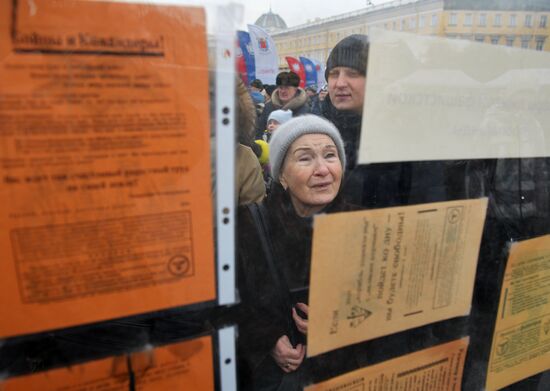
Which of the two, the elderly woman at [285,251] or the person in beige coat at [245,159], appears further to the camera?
the elderly woman at [285,251]

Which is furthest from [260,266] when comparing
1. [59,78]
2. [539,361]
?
[539,361]

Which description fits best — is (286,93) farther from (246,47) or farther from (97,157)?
(97,157)

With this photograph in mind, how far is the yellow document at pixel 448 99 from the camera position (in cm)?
90

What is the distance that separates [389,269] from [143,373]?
0.66 meters

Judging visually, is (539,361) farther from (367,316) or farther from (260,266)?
(260,266)

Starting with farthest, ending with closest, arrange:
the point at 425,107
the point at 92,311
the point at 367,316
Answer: the point at 367,316
the point at 425,107
the point at 92,311

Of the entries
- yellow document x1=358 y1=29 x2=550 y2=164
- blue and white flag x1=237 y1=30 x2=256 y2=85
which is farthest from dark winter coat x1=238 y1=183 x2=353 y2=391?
blue and white flag x1=237 y1=30 x2=256 y2=85

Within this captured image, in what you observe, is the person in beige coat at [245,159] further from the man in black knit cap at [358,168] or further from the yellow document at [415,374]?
the yellow document at [415,374]

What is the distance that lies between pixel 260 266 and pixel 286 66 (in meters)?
0.81

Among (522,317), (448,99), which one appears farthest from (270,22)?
(522,317)

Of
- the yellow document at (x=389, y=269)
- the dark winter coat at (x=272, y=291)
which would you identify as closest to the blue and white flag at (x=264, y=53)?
the dark winter coat at (x=272, y=291)

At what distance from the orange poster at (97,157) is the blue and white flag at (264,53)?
333 millimetres

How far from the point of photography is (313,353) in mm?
1018

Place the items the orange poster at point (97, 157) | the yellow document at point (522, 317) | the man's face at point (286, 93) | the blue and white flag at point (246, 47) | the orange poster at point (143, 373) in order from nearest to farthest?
the orange poster at point (97, 157) → the orange poster at point (143, 373) → the blue and white flag at point (246, 47) → the yellow document at point (522, 317) → the man's face at point (286, 93)
